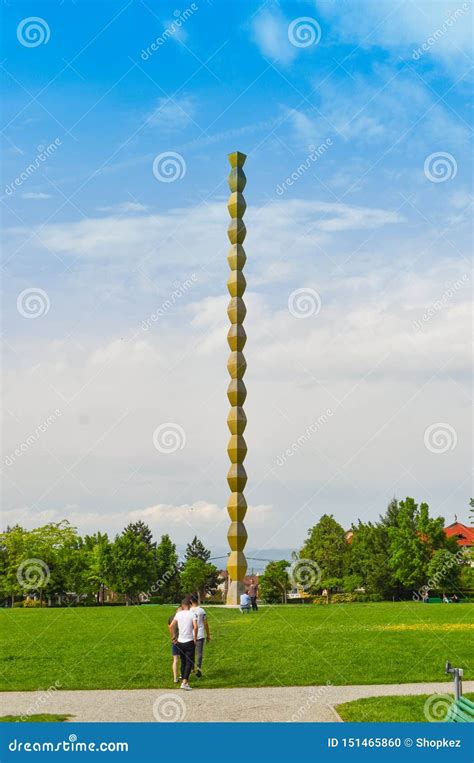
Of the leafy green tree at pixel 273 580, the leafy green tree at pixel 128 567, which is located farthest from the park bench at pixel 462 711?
the leafy green tree at pixel 128 567

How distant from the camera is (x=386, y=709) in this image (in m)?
13.4

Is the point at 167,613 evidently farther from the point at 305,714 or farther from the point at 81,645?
the point at 305,714

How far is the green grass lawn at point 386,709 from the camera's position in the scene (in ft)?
41.5

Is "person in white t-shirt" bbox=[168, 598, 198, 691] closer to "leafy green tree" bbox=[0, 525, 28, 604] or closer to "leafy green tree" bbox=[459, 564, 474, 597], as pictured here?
"leafy green tree" bbox=[459, 564, 474, 597]

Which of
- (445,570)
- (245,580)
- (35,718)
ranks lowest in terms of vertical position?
(35,718)

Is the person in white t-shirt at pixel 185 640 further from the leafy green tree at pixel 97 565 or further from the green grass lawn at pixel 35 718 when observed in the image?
the leafy green tree at pixel 97 565

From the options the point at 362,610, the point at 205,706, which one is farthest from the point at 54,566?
the point at 205,706

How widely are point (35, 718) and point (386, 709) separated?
5191mm

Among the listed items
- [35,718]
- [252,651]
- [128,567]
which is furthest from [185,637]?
[128,567]

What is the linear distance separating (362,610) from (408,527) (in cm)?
2230

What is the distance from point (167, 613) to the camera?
34.5m

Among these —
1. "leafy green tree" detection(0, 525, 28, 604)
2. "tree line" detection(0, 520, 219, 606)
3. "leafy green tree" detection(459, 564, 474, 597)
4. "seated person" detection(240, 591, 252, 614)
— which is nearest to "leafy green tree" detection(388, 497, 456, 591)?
"leafy green tree" detection(459, 564, 474, 597)

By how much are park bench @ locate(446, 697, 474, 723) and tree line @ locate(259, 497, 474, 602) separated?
40811 millimetres

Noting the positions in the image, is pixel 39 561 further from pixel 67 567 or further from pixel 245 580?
pixel 245 580
